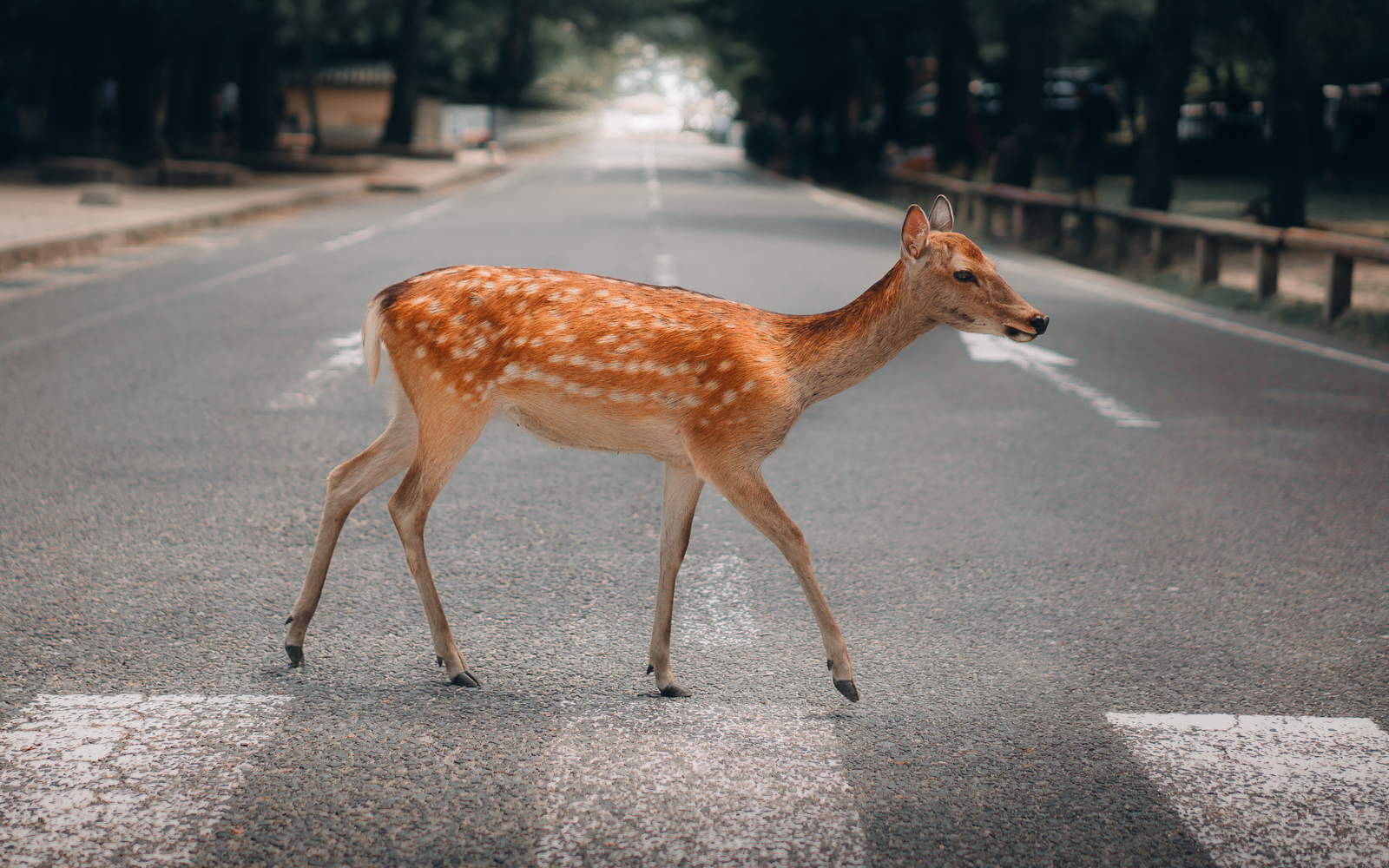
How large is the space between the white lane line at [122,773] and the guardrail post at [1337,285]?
36.5ft

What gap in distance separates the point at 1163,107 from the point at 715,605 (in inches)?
745

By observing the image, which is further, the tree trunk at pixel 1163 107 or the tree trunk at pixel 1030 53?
the tree trunk at pixel 1030 53

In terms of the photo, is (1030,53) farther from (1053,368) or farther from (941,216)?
(941,216)

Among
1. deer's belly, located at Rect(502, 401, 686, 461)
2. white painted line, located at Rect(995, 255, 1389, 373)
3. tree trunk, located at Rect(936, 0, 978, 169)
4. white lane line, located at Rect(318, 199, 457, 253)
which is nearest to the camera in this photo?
deer's belly, located at Rect(502, 401, 686, 461)

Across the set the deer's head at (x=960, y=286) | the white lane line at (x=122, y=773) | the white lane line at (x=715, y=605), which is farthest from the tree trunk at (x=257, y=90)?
the deer's head at (x=960, y=286)

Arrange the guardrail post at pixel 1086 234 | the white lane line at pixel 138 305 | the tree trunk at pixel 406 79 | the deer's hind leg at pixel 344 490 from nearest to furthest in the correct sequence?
the deer's hind leg at pixel 344 490 → the white lane line at pixel 138 305 → the guardrail post at pixel 1086 234 → the tree trunk at pixel 406 79

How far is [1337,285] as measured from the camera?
12.4 meters

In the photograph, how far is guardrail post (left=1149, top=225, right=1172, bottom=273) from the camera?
1616 centimetres

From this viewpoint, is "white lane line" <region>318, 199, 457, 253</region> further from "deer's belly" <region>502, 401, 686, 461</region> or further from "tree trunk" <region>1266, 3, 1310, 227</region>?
"deer's belly" <region>502, 401, 686, 461</region>

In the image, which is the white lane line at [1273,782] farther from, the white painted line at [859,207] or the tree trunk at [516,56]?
the tree trunk at [516,56]

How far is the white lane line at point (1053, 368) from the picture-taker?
8094 mm

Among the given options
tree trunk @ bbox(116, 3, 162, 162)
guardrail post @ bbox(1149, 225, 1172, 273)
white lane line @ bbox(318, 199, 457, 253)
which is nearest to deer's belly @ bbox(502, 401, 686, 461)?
guardrail post @ bbox(1149, 225, 1172, 273)

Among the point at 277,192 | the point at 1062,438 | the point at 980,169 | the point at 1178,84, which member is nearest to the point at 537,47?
the point at 980,169

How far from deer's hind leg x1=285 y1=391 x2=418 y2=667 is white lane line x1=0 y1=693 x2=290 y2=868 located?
10.7 inches
